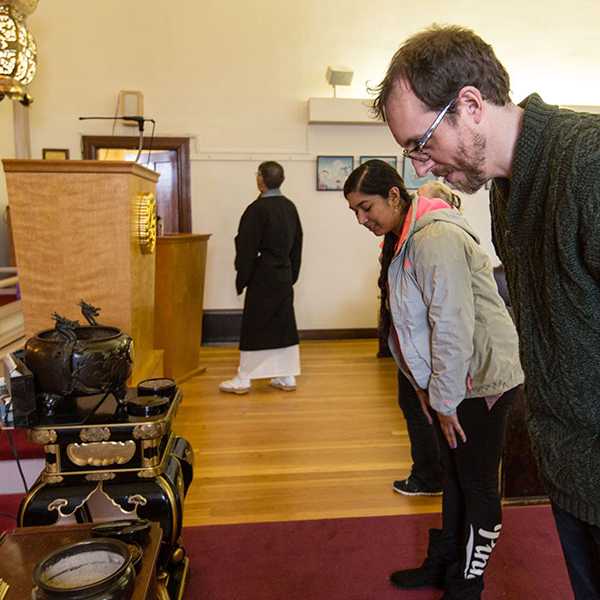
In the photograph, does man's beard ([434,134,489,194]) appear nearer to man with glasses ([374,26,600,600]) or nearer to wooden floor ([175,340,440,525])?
man with glasses ([374,26,600,600])

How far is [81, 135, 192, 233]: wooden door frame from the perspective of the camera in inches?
226

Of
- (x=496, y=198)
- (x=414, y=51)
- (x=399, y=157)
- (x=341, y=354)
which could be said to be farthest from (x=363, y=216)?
(x=399, y=157)

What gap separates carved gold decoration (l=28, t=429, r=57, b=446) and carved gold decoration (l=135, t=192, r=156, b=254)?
3.32 ft

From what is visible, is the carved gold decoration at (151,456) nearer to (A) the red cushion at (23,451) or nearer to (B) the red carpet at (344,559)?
(B) the red carpet at (344,559)

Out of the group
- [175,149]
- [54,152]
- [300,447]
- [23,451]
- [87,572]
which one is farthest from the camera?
[175,149]

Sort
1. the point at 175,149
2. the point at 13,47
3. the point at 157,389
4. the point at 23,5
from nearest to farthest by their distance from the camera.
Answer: the point at 157,389, the point at 13,47, the point at 23,5, the point at 175,149

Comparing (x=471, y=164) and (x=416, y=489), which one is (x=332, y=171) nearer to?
(x=416, y=489)

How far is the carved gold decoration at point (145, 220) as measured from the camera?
249cm

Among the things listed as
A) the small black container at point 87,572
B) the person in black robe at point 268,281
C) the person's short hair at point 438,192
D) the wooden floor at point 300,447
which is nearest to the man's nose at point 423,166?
the small black container at point 87,572

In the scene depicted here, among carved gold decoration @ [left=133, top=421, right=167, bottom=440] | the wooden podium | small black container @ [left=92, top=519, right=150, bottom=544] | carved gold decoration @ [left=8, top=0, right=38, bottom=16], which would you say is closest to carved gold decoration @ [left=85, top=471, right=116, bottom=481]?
carved gold decoration @ [left=133, top=421, right=167, bottom=440]

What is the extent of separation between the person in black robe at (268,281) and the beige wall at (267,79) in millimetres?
1735

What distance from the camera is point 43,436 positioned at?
1693mm

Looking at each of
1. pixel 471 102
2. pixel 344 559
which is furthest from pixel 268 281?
pixel 471 102

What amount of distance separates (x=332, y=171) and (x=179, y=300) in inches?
96.8
